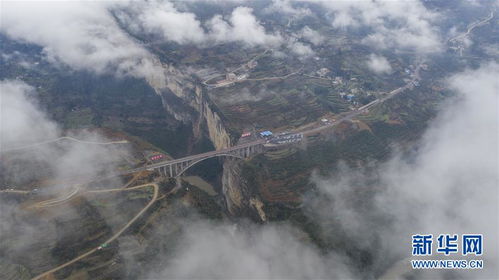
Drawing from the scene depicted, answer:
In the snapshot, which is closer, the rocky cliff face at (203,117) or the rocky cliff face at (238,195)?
the rocky cliff face at (238,195)

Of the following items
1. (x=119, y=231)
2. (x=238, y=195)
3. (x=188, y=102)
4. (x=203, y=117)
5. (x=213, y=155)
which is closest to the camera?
(x=119, y=231)

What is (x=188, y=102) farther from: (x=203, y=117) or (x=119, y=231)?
(x=119, y=231)

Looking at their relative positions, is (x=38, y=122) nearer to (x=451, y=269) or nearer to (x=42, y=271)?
(x=42, y=271)

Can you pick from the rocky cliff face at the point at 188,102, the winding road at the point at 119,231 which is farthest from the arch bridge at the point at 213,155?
the winding road at the point at 119,231

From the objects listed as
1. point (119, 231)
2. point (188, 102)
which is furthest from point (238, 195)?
point (188, 102)

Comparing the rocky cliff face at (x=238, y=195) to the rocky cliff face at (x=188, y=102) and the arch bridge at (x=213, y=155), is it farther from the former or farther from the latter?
the rocky cliff face at (x=188, y=102)

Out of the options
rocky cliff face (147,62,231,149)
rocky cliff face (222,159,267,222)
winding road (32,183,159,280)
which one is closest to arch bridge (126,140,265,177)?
rocky cliff face (222,159,267,222)

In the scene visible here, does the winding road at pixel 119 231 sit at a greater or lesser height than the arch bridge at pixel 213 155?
lesser

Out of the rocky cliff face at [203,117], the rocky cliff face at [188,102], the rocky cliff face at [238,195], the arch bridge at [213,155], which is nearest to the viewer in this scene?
the rocky cliff face at [238,195]

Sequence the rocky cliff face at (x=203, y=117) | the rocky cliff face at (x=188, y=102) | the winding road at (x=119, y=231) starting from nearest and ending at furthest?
the winding road at (x=119, y=231) → the rocky cliff face at (x=203, y=117) → the rocky cliff face at (x=188, y=102)

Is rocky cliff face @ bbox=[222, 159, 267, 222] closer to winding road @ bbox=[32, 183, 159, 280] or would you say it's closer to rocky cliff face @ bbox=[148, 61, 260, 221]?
rocky cliff face @ bbox=[148, 61, 260, 221]

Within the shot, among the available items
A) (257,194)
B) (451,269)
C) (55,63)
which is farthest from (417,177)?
(55,63)

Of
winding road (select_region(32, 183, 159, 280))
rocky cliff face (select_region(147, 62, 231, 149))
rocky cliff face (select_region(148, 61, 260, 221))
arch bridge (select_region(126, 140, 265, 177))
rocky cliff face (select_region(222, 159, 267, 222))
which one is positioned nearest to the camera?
winding road (select_region(32, 183, 159, 280))
